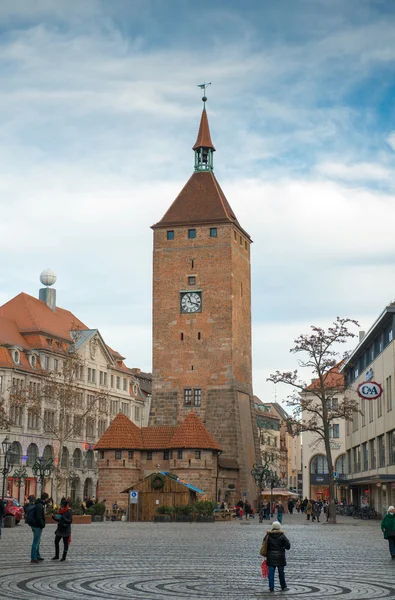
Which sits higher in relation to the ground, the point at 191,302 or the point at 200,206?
the point at 200,206

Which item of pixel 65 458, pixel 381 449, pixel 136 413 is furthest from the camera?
pixel 136 413

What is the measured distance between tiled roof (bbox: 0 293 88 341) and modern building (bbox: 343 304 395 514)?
98.6 feet

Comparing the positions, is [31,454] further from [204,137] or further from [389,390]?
[389,390]

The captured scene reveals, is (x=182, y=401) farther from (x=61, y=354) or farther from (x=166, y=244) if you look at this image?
(x=61, y=354)

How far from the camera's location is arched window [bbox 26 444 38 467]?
8475 cm

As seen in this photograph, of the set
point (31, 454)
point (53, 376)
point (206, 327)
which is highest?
point (206, 327)

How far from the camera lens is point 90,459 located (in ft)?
320

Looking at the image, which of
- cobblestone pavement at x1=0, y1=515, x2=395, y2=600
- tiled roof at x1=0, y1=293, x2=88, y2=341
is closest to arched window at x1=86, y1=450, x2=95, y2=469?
tiled roof at x1=0, y1=293, x2=88, y2=341

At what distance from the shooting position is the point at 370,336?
65.1 metres

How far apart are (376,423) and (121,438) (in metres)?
18.9

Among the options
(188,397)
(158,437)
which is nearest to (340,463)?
(188,397)

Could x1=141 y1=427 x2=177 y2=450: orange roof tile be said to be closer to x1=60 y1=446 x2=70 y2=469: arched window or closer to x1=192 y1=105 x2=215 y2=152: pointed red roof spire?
x1=60 y1=446 x2=70 y2=469: arched window

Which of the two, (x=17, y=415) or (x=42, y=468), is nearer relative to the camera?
(x=42, y=468)

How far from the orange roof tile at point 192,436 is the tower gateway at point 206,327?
3.43 metres
